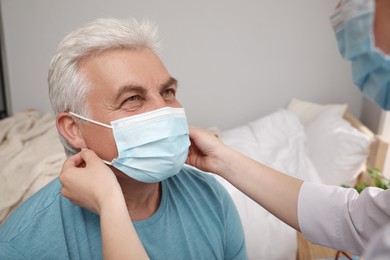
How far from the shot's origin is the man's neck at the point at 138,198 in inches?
39.3

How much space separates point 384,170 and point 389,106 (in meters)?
1.58

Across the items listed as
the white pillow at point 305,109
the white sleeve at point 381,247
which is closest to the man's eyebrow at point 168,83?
the white sleeve at point 381,247

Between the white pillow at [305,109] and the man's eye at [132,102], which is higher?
the man's eye at [132,102]

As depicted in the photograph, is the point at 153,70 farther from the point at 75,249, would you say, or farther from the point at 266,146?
the point at 266,146

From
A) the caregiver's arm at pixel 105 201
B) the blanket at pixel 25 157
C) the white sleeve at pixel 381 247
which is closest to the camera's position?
the white sleeve at pixel 381 247

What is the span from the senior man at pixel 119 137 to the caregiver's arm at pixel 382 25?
0.57 meters

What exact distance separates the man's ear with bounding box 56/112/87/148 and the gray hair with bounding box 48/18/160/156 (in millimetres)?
30

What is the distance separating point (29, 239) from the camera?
0.80m

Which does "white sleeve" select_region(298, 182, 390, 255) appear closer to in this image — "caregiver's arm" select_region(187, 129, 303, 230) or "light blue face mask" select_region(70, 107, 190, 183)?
"caregiver's arm" select_region(187, 129, 303, 230)

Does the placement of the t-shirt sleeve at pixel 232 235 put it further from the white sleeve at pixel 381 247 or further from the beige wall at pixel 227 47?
the beige wall at pixel 227 47

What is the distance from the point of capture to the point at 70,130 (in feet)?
3.22

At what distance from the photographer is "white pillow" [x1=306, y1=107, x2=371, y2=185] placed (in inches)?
74.9

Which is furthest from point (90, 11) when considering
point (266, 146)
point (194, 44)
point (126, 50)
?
point (126, 50)

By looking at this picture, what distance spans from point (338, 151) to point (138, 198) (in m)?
1.45
